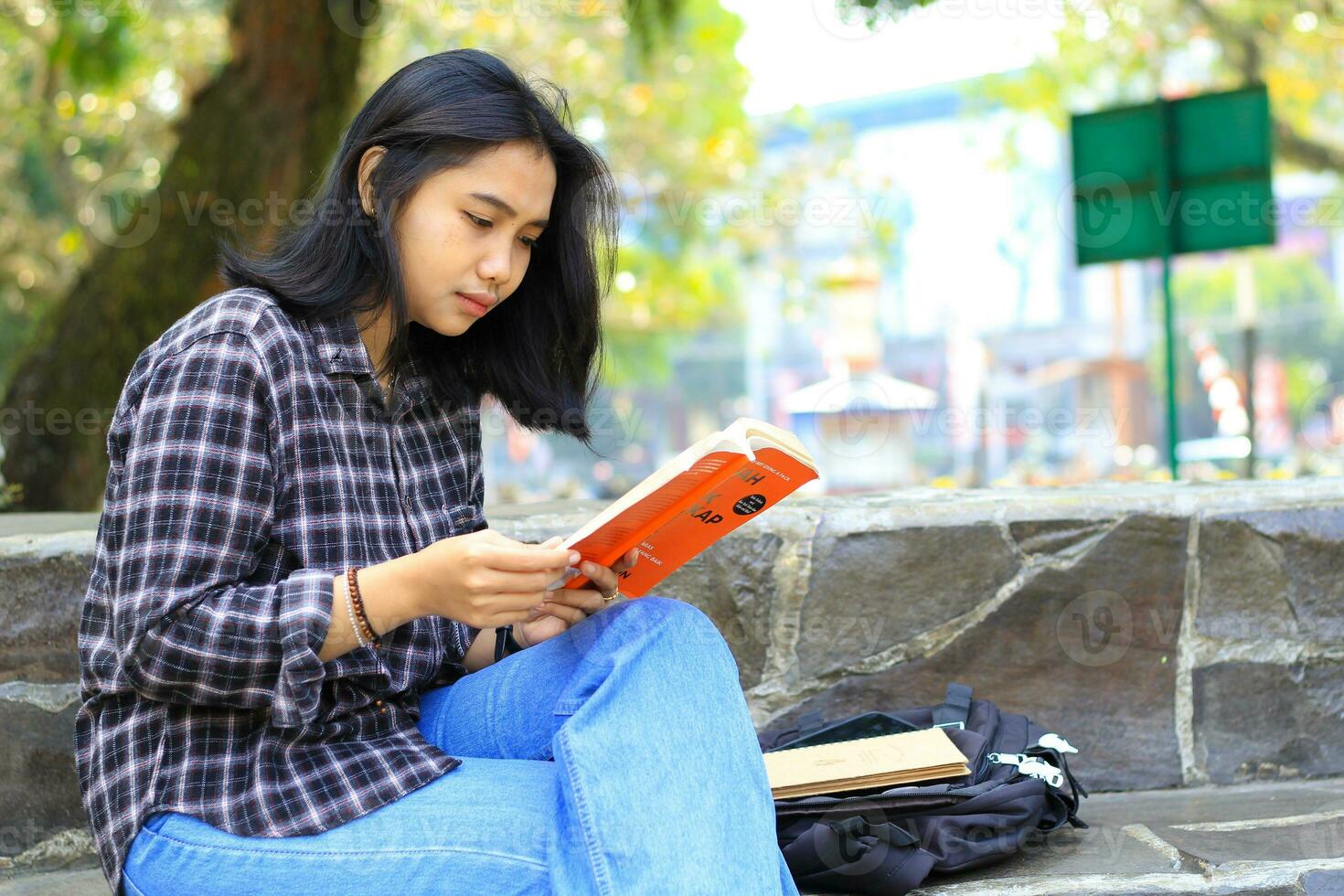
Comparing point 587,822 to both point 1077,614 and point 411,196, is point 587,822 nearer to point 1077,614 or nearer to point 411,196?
point 411,196

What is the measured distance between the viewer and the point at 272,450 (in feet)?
4.76

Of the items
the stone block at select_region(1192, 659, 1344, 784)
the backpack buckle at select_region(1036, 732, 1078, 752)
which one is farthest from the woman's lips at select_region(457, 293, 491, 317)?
the stone block at select_region(1192, 659, 1344, 784)

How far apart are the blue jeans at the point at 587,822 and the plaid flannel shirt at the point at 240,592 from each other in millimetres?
35

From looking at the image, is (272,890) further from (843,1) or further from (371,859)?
(843,1)

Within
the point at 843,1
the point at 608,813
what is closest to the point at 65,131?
the point at 843,1

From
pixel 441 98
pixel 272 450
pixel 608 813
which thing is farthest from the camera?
pixel 441 98

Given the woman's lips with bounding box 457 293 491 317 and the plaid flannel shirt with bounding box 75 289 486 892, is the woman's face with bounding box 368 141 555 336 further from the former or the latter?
the plaid flannel shirt with bounding box 75 289 486 892

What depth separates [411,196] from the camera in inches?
64.7

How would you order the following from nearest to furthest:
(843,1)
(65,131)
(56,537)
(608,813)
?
(608,813) < (56,537) < (843,1) < (65,131)

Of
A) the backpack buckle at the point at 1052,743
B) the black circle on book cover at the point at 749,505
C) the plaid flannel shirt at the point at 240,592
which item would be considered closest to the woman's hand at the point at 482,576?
the plaid flannel shirt at the point at 240,592

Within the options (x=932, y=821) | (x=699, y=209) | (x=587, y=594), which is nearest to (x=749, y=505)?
(x=587, y=594)

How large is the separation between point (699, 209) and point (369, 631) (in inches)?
392

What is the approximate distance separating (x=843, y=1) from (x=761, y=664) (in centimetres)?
259

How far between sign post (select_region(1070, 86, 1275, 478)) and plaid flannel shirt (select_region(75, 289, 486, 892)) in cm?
354
